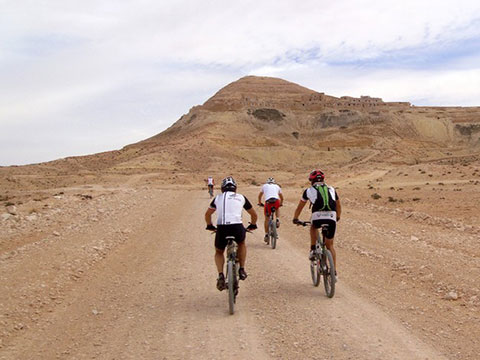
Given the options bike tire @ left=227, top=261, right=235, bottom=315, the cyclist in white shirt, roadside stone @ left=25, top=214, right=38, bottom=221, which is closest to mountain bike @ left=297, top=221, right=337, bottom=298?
bike tire @ left=227, top=261, right=235, bottom=315

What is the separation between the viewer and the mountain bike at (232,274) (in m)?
7.09

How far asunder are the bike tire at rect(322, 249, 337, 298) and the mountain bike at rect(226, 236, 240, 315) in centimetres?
164

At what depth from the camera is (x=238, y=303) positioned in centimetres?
768

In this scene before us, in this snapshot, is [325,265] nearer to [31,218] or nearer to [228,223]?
[228,223]

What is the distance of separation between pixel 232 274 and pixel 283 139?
109 m

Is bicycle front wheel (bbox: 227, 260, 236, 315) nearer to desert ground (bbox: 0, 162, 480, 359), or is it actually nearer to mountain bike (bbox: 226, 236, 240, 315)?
mountain bike (bbox: 226, 236, 240, 315)

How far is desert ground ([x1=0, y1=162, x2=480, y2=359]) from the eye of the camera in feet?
19.5

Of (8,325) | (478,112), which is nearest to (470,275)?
(8,325)

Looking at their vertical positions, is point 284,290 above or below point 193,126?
below

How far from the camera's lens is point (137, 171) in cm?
6869

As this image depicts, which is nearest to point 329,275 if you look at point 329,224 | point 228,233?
point 329,224

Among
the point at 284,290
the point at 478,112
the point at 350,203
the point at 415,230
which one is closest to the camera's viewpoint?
the point at 284,290

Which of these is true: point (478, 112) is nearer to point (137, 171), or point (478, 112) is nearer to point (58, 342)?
point (137, 171)

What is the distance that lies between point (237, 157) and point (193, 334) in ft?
278
